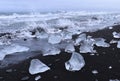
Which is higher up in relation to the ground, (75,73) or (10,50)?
(75,73)

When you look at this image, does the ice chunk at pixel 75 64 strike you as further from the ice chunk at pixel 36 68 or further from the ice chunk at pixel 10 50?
the ice chunk at pixel 10 50

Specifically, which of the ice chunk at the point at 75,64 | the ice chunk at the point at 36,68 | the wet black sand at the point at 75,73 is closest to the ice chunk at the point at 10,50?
the wet black sand at the point at 75,73

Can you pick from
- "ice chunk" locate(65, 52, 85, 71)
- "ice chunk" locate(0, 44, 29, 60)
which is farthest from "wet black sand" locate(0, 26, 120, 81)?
"ice chunk" locate(0, 44, 29, 60)

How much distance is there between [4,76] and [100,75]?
6.45ft

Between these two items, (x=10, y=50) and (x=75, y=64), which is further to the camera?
(x=10, y=50)

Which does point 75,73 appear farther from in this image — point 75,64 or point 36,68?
point 36,68

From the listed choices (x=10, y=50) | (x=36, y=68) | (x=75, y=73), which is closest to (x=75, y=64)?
(x=75, y=73)

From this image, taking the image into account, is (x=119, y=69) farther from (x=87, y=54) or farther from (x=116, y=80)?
(x=87, y=54)

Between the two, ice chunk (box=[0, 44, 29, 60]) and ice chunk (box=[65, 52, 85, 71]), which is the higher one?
ice chunk (box=[65, 52, 85, 71])

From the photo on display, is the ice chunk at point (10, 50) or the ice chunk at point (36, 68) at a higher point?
the ice chunk at point (36, 68)

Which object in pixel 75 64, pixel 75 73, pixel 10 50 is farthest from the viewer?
pixel 10 50

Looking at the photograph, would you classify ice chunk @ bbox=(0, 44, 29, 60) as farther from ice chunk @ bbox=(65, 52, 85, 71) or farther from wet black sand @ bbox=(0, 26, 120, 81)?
ice chunk @ bbox=(65, 52, 85, 71)

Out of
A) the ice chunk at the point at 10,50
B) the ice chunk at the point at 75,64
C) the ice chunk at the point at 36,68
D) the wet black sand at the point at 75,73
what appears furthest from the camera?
the ice chunk at the point at 10,50

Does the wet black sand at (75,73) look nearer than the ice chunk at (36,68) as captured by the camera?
Yes
